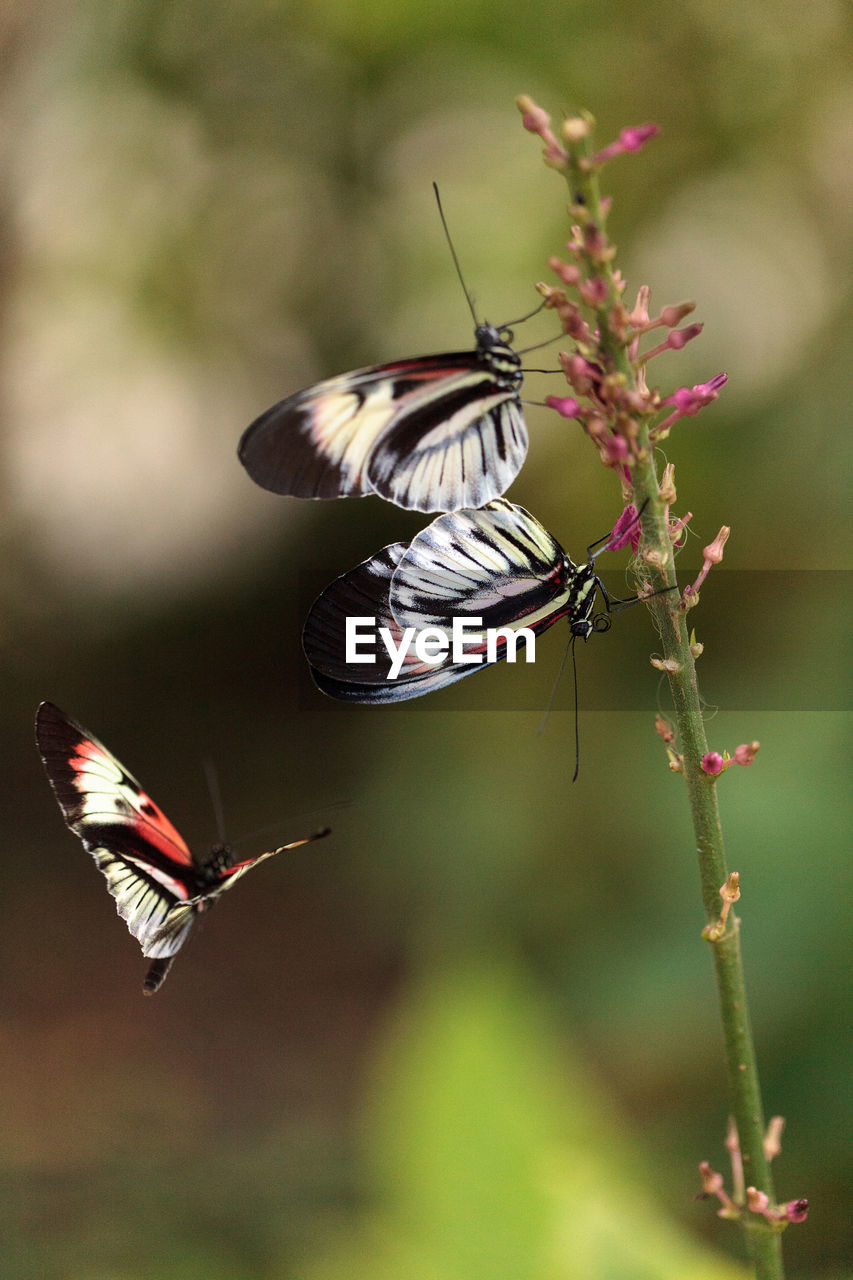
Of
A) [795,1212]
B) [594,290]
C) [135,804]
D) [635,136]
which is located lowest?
[795,1212]

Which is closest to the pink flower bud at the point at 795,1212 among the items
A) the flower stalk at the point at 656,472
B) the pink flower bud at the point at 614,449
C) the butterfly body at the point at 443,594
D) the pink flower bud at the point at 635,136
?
the flower stalk at the point at 656,472

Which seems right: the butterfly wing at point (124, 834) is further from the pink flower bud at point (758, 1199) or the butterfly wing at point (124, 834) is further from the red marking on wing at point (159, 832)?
the pink flower bud at point (758, 1199)

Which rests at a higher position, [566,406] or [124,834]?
[566,406]

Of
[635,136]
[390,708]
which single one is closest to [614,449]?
[635,136]

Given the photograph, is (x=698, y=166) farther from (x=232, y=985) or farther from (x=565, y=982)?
(x=232, y=985)

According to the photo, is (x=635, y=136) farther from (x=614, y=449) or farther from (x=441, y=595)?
(x=441, y=595)
